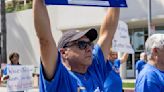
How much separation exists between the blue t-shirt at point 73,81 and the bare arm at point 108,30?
0.80ft

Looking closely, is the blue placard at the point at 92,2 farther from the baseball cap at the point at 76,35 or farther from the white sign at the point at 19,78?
the white sign at the point at 19,78

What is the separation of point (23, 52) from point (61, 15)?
4.66 m

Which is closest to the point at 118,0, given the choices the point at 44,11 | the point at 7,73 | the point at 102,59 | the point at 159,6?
the point at 102,59

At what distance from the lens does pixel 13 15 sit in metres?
36.2

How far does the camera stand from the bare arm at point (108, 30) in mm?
4564

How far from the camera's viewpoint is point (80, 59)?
4.06 m

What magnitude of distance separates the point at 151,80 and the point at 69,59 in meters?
0.91

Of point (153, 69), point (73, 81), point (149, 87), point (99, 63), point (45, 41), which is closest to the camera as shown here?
point (45, 41)

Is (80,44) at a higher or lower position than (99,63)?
higher

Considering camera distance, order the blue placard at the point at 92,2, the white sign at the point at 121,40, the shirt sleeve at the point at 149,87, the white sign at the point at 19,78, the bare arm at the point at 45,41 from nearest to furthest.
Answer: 1. the bare arm at the point at 45,41
2. the blue placard at the point at 92,2
3. the shirt sleeve at the point at 149,87
4. the white sign at the point at 121,40
5. the white sign at the point at 19,78

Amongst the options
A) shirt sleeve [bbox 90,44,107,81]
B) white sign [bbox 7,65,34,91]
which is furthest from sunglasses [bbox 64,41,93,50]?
white sign [bbox 7,65,34,91]

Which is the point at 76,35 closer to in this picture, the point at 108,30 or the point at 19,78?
the point at 108,30

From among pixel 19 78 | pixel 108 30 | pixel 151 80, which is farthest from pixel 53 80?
pixel 19 78

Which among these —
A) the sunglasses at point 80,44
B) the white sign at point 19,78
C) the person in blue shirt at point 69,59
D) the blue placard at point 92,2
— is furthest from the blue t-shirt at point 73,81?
the white sign at point 19,78
